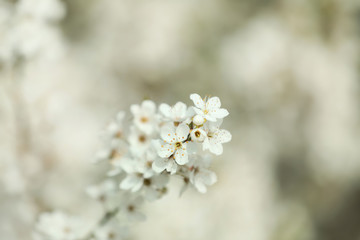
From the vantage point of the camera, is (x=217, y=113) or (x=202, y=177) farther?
(x=202, y=177)

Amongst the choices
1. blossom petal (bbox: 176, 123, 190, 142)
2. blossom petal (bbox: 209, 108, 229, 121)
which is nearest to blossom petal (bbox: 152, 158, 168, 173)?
blossom petal (bbox: 176, 123, 190, 142)

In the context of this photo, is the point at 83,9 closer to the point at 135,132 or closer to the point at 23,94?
the point at 23,94

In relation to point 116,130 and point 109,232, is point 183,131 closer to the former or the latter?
point 116,130


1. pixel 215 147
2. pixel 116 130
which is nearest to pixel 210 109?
pixel 215 147

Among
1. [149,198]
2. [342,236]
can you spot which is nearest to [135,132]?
[149,198]

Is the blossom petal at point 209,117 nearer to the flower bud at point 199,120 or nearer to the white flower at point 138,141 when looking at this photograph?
the flower bud at point 199,120

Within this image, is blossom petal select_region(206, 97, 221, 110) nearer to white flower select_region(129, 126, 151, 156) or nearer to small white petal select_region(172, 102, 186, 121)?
small white petal select_region(172, 102, 186, 121)

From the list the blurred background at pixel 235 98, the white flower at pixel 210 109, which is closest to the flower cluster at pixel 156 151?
the white flower at pixel 210 109
